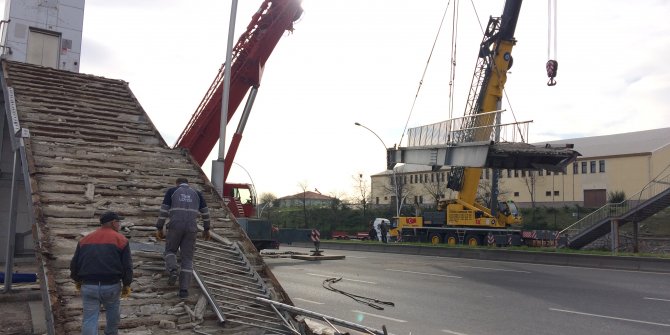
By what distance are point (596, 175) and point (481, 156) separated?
168 ft

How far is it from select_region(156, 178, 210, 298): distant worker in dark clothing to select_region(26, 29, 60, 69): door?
12877mm

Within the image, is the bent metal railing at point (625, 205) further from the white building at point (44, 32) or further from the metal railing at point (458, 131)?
the white building at point (44, 32)

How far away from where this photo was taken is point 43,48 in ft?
58.2

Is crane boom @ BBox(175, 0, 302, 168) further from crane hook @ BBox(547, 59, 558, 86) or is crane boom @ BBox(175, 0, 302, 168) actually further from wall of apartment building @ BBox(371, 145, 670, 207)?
wall of apartment building @ BBox(371, 145, 670, 207)

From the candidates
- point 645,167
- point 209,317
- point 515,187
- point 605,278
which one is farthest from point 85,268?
point 515,187

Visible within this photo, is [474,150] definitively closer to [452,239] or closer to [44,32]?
[452,239]

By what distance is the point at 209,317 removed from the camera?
7082 millimetres

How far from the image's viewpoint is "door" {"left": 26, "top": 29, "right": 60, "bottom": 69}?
17.4 m

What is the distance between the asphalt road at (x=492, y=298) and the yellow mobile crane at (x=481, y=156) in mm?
4625

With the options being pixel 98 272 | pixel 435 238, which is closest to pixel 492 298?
pixel 98 272

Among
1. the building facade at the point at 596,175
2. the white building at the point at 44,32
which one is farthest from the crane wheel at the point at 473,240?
the building facade at the point at 596,175

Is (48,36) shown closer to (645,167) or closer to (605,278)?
(605,278)

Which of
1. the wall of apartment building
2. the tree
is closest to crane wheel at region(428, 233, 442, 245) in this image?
the wall of apartment building

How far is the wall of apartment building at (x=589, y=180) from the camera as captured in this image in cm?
5978
